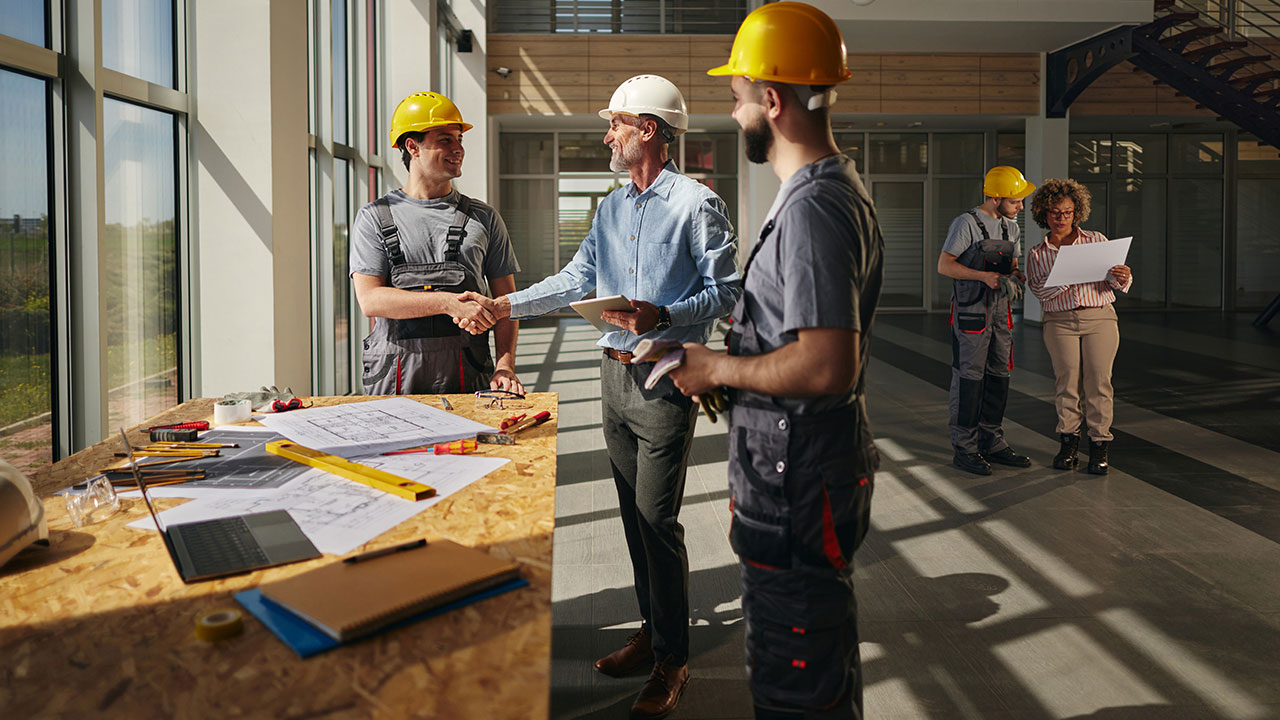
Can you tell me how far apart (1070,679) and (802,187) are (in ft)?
6.85

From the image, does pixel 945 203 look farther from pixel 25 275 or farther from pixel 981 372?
pixel 25 275

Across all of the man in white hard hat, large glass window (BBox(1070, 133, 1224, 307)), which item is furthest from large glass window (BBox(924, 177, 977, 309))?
the man in white hard hat

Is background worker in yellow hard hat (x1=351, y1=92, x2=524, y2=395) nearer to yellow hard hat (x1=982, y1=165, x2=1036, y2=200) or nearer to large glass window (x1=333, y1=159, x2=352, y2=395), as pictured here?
large glass window (x1=333, y1=159, x2=352, y2=395)

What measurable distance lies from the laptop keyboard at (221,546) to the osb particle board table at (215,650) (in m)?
0.04

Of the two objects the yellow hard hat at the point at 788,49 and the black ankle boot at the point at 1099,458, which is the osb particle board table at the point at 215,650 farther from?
the black ankle boot at the point at 1099,458

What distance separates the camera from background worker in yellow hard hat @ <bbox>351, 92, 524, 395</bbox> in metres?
3.15

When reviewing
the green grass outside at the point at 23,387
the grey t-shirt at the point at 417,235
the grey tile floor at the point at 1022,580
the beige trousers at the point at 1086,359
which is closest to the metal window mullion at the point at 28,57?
the green grass outside at the point at 23,387

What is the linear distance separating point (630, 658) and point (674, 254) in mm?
1305

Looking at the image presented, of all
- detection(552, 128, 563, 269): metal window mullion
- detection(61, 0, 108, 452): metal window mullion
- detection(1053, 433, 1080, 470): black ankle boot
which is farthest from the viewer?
detection(552, 128, 563, 269): metal window mullion

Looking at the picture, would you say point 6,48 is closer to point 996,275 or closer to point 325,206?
point 325,206

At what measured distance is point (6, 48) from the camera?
105 inches

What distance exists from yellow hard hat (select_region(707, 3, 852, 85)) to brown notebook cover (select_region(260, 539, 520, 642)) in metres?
1.03

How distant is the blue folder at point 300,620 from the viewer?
115cm

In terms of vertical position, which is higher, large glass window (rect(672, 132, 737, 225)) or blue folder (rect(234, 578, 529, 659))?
large glass window (rect(672, 132, 737, 225))
